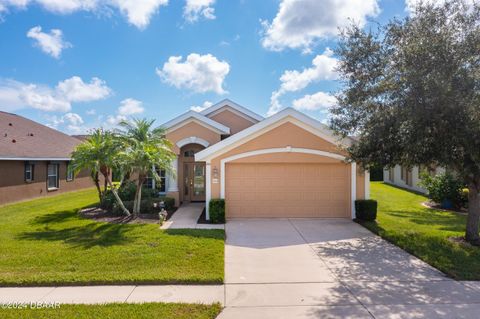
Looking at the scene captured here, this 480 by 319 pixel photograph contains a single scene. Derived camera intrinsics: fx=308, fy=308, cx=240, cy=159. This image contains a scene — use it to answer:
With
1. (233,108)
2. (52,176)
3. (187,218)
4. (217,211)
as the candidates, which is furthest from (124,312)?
(52,176)

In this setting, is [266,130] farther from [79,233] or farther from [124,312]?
[124,312]

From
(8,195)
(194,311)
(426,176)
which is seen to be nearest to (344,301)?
(194,311)

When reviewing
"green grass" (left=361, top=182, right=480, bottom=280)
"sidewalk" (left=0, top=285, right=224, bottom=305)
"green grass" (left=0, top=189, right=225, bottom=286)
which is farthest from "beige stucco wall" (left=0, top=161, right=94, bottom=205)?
"green grass" (left=361, top=182, right=480, bottom=280)

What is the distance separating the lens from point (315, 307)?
5.24 m

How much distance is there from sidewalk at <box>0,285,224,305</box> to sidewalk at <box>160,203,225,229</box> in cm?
516

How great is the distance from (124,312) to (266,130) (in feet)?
29.6

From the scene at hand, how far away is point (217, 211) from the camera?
38.8 feet

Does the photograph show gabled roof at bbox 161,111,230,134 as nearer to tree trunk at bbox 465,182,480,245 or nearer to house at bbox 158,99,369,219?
house at bbox 158,99,369,219

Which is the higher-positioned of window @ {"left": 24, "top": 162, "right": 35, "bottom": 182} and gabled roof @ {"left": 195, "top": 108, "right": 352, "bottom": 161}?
gabled roof @ {"left": 195, "top": 108, "right": 352, "bottom": 161}

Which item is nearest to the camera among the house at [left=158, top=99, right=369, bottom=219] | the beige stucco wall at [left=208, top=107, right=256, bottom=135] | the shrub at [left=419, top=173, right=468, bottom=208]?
the house at [left=158, top=99, right=369, bottom=219]

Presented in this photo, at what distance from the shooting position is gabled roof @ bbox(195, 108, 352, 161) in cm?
1249

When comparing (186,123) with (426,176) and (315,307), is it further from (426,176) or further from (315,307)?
(426,176)

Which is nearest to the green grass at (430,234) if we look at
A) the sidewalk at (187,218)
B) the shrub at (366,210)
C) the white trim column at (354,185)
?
the shrub at (366,210)

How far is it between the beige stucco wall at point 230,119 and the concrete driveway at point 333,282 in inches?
393
